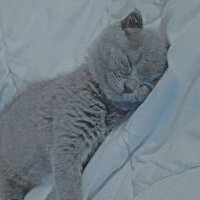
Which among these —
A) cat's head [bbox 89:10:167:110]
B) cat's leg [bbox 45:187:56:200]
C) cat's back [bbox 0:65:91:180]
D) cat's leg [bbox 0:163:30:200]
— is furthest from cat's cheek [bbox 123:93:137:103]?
cat's leg [bbox 0:163:30:200]

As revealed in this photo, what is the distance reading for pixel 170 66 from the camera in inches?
33.2

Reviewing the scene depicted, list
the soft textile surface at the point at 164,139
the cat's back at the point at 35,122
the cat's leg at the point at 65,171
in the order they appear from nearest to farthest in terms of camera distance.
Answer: the soft textile surface at the point at 164,139
the cat's leg at the point at 65,171
the cat's back at the point at 35,122

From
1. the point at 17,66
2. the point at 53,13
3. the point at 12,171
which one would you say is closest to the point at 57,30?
the point at 53,13

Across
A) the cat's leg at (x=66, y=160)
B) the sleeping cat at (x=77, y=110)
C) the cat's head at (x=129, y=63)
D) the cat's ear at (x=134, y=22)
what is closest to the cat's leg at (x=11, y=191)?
the sleeping cat at (x=77, y=110)

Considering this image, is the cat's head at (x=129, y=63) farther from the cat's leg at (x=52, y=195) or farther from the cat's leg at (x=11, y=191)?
the cat's leg at (x=11, y=191)

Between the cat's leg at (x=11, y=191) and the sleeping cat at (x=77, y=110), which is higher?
the sleeping cat at (x=77, y=110)

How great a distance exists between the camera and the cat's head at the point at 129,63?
39.9 inches

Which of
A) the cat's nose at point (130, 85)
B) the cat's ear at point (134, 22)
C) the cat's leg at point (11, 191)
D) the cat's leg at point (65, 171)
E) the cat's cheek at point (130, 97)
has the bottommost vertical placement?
the cat's leg at point (11, 191)

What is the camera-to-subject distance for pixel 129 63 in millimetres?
1036

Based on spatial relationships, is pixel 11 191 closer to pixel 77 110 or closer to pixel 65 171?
pixel 65 171

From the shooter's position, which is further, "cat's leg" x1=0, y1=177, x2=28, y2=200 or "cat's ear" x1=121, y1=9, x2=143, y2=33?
"cat's leg" x1=0, y1=177, x2=28, y2=200

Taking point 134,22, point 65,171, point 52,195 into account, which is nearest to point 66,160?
point 65,171

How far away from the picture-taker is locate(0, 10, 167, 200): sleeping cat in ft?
3.37

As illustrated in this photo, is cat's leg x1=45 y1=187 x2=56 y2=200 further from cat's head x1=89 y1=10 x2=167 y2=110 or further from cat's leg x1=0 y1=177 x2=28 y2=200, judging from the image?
cat's head x1=89 y1=10 x2=167 y2=110
